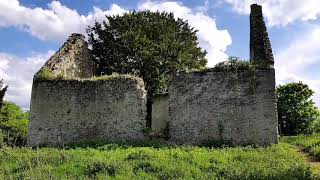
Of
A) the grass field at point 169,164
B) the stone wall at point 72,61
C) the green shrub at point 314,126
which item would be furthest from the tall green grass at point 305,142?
the stone wall at point 72,61

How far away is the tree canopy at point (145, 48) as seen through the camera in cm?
2869

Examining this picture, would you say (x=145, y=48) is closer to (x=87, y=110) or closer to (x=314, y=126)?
(x=87, y=110)

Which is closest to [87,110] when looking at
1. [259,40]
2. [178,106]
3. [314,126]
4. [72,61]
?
[178,106]

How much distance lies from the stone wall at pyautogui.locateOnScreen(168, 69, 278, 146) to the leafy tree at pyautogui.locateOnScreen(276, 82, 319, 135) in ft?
38.9

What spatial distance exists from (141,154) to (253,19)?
11.0m

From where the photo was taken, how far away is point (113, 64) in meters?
29.0

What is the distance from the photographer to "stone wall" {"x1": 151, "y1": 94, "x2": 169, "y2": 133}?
84.3ft

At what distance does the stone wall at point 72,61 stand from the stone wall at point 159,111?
462 cm

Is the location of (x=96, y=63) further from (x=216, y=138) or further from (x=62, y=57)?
(x=216, y=138)

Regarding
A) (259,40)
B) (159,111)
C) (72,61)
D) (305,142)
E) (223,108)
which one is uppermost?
(259,40)

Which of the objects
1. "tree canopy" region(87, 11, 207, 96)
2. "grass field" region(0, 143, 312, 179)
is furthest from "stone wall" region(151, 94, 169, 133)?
"grass field" region(0, 143, 312, 179)

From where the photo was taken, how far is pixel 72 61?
26.4 m

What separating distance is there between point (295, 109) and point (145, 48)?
1133 cm

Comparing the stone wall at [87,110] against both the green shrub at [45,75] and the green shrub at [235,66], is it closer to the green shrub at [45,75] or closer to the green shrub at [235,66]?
the green shrub at [45,75]
